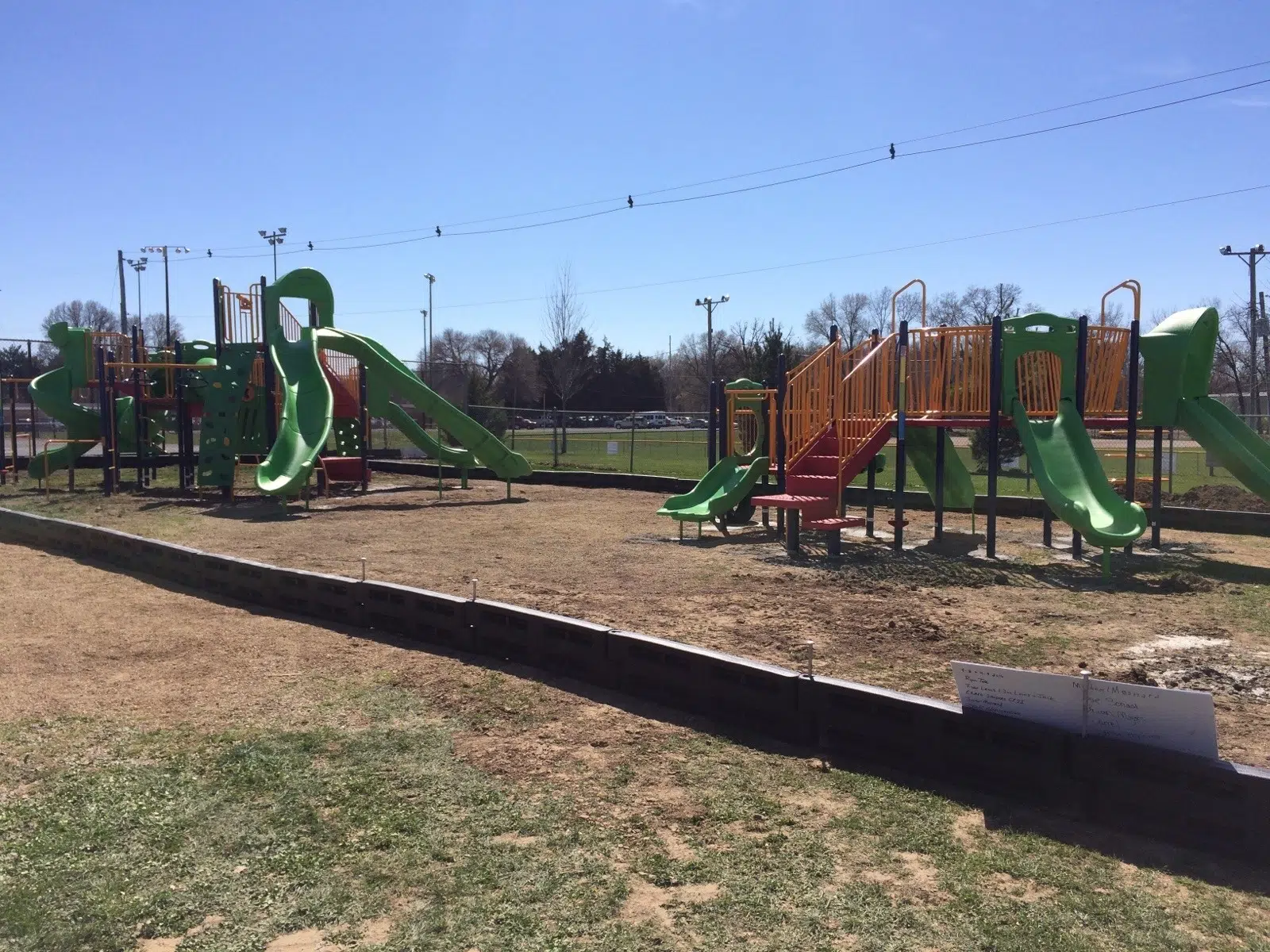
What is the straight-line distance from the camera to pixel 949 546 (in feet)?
42.0

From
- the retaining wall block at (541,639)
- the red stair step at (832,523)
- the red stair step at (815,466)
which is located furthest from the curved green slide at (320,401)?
the retaining wall block at (541,639)

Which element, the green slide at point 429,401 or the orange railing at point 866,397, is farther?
the green slide at point 429,401

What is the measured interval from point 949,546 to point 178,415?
53.7ft

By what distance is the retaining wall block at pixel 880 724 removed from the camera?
15.8ft

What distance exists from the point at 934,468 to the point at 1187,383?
3.66 m

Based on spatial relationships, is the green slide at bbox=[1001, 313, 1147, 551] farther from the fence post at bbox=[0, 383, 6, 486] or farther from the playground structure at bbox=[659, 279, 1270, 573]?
the fence post at bbox=[0, 383, 6, 486]

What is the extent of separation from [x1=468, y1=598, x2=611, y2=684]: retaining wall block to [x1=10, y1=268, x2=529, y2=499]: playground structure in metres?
9.79

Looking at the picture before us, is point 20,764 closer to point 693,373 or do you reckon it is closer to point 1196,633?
point 1196,633

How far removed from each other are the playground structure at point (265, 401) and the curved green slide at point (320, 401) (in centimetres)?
2

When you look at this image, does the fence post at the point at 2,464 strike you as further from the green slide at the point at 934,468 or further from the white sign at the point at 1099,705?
the white sign at the point at 1099,705

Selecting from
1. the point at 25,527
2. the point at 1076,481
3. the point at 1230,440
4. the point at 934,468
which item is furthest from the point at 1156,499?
the point at 25,527

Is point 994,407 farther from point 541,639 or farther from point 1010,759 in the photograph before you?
point 1010,759

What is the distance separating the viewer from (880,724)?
16.5 ft

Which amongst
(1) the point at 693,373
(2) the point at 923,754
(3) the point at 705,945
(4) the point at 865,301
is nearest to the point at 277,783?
(3) the point at 705,945
